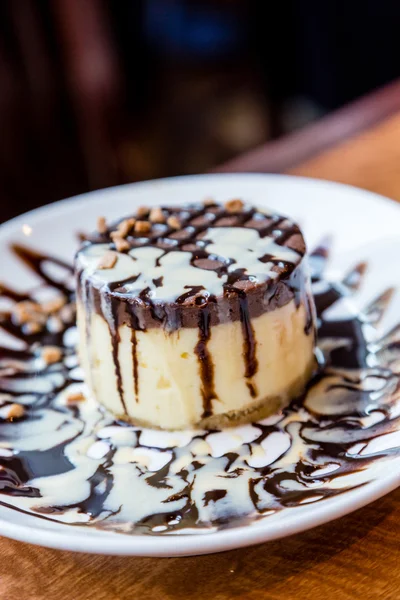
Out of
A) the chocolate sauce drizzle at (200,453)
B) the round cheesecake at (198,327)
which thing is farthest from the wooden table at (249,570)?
the round cheesecake at (198,327)

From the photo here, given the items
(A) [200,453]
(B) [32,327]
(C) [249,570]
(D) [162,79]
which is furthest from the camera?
(D) [162,79]

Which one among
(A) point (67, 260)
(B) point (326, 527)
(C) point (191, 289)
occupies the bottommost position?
(B) point (326, 527)

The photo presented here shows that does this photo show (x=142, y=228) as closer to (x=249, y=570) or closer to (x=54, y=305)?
(x=54, y=305)

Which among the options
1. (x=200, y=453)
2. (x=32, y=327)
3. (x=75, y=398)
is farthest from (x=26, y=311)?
(x=200, y=453)

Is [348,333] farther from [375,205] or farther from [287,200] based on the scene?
[287,200]

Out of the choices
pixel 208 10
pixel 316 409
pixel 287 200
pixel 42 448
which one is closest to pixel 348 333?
pixel 316 409

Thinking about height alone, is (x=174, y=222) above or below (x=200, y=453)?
above

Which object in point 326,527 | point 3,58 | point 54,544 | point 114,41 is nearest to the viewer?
point 54,544

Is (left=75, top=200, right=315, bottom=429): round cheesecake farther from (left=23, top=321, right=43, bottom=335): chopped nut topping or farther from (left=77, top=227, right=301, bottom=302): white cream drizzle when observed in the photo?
(left=23, top=321, right=43, bottom=335): chopped nut topping
